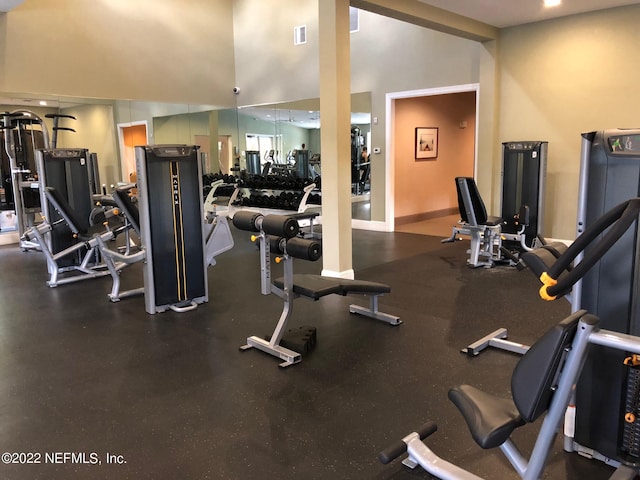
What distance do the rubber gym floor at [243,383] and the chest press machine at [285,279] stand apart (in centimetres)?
11

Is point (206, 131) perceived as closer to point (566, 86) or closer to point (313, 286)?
point (566, 86)

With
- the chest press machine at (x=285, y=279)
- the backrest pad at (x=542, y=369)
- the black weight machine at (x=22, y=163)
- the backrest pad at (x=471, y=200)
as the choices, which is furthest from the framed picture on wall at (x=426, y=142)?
the backrest pad at (x=542, y=369)

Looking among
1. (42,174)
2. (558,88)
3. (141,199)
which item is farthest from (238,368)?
(558,88)

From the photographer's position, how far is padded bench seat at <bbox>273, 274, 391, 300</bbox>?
2979 millimetres

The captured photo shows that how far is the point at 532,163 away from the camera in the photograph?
217 inches

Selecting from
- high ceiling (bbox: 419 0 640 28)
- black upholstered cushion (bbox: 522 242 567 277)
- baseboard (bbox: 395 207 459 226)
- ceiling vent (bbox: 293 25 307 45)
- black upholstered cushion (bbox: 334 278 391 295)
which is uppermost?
ceiling vent (bbox: 293 25 307 45)

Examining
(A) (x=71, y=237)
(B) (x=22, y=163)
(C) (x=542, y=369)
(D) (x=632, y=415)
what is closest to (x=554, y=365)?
(C) (x=542, y=369)

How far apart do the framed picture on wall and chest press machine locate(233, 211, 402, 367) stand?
541 cm

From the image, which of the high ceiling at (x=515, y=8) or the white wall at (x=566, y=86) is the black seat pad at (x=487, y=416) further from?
the white wall at (x=566, y=86)

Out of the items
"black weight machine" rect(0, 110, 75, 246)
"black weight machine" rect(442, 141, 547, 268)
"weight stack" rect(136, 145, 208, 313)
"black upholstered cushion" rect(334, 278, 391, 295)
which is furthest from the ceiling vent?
"black upholstered cushion" rect(334, 278, 391, 295)

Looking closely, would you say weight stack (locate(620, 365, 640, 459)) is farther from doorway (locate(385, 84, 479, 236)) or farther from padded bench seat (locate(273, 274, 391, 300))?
doorway (locate(385, 84, 479, 236))

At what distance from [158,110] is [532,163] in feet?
19.9

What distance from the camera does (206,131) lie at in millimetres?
9320

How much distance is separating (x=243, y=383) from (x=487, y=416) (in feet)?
4.92
